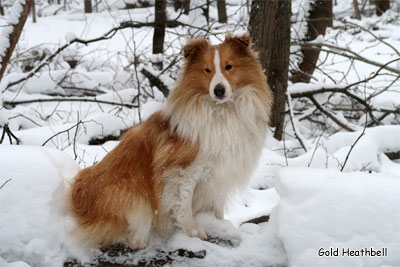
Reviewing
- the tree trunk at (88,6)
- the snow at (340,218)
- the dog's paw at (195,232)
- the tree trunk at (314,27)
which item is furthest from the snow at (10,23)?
the tree trunk at (88,6)

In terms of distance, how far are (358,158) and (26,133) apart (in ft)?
14.1

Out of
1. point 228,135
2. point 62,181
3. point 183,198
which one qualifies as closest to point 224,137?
point 228,135

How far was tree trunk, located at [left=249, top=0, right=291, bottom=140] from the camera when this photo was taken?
4.72 m

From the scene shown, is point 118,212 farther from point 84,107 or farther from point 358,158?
point 84,107

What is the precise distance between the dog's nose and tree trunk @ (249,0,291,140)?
2390mm


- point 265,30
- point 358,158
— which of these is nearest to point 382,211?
point 358,158

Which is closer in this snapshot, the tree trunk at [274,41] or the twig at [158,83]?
the tree trunk at [274,41]

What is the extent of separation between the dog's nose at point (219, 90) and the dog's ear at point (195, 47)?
0.41 meters

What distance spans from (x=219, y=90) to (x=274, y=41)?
290 centimetres

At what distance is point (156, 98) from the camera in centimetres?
622

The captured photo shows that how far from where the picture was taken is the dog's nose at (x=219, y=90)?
2.64 m

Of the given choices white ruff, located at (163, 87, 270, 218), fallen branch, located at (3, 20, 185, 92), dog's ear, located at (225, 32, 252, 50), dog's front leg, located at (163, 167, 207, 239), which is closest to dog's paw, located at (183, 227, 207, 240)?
dog's front leg, located at (163, 167, 207, 239)

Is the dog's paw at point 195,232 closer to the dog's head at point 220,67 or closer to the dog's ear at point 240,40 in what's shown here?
the dog's head at point 220,67

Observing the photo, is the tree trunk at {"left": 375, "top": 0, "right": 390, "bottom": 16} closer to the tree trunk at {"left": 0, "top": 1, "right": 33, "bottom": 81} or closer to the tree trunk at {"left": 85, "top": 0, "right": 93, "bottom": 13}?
the tree trunk at {"left": 85, "top": 0, "right": 93, "bottom": 13}
